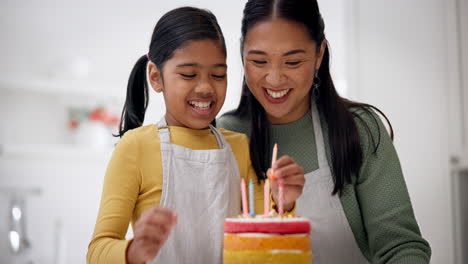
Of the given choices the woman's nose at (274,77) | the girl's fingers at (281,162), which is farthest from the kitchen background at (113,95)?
the girl's fingers at (281,162)

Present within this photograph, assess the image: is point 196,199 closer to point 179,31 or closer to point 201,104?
point 201,104

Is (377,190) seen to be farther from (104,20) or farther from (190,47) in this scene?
(104,20)

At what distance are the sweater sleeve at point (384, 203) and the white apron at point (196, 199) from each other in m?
0.37

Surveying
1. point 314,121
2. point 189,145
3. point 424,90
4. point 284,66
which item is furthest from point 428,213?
point 189,145

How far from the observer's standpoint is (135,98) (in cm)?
133

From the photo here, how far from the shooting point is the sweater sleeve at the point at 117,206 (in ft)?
3.11

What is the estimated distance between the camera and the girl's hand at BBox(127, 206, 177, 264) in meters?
0.83

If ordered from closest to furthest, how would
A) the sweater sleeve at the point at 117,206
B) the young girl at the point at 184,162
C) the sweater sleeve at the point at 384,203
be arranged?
the sweater sleeve at the point at 117,206, the young girl at the point at 184,162, the sweater sleeve at the point at 384,203

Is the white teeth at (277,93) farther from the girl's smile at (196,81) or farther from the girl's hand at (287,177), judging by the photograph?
the girl's hand at (287,177)

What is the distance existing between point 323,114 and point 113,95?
226 centimetres

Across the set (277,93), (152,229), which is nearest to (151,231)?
(152,229)

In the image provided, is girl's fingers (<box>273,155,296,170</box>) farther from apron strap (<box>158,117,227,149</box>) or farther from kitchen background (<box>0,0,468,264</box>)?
kitchen background (<box>0,0,468,264</box>)

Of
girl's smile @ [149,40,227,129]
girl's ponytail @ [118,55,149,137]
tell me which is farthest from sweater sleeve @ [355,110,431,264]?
girl's ponytail @ [118,55,149,137]

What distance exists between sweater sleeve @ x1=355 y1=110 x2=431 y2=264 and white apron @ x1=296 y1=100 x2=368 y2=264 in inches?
2.2
